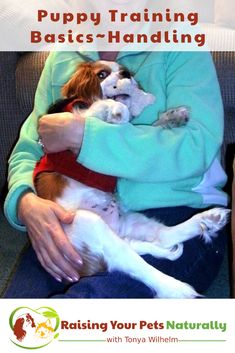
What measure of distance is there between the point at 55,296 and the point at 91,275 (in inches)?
3.1

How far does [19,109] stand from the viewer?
5.38 ft

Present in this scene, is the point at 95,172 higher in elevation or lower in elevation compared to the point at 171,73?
lower

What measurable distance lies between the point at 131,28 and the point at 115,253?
17.9 inches

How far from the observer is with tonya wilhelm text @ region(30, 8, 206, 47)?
3.51ft

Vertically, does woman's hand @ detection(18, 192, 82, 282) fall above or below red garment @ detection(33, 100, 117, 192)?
below

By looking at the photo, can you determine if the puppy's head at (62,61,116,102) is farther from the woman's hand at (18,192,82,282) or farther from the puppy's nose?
the woman's hand at (18,192,82,282)

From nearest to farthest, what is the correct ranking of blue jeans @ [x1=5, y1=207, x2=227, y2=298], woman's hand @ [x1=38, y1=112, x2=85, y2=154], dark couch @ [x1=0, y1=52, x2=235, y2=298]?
1. blue jeans @ [x1=5, y1=207, x2=227, y2=298]
2. woman's hand @ [x1=38, y1=112, x2=85, y2=154]
3. dark couch @ [x1=0, y1=52, x2=235, y2=298]

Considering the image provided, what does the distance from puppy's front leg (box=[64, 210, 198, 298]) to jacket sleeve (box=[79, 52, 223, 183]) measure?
4.2 inches

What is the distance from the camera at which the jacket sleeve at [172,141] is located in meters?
0.99
